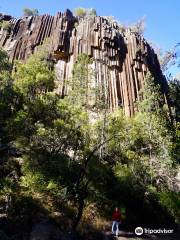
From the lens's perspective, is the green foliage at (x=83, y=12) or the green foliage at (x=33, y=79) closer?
the green foliage at (x=33, y=79)

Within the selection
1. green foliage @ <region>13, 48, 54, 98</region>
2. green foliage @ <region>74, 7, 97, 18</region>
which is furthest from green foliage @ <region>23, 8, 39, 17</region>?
green foliage @ <region>13, 48, 54, 98</region>

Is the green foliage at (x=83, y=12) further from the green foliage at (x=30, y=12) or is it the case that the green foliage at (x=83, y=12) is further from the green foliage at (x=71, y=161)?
the green foliage at (x=71, y=161)

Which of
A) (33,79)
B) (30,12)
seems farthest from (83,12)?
(33,79)

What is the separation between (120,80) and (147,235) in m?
31.2

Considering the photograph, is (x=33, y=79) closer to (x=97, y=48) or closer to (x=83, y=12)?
(x=97, y=48)

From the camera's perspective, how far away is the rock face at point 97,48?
49.0 meters

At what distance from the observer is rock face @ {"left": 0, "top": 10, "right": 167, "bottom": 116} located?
4903cm

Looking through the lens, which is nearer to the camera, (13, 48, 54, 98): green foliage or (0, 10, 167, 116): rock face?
(13, 48, 54, 98): green foliage

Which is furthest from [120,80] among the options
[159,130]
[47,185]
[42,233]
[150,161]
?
[42,233]

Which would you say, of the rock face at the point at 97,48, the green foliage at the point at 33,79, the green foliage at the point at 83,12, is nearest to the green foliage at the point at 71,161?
the green foliage at the point at 33,79

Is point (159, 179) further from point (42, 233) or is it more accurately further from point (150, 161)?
point (42, 233)

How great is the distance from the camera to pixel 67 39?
53.1 m

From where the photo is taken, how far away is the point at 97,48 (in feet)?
170

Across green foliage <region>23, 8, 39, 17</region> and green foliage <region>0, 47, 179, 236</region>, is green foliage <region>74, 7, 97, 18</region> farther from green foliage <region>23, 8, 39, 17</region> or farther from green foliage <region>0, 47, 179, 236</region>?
green foliage <region>0, 47, 179, 236</region>
